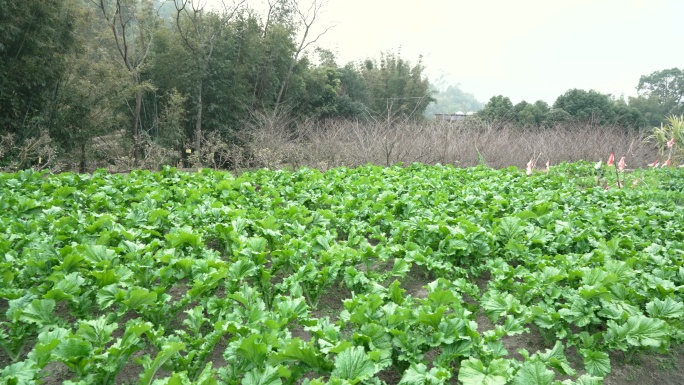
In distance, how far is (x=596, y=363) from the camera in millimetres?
2559

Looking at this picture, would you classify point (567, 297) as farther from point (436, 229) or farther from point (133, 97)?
point (133, 97)

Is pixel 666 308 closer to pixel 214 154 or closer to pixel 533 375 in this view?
pixel 533 375

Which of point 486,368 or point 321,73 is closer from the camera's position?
point 486,368

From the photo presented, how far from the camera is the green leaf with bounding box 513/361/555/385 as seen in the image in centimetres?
215

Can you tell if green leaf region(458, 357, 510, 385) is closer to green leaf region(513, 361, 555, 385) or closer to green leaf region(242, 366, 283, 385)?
green leaf region(513, 361, 555, 385)

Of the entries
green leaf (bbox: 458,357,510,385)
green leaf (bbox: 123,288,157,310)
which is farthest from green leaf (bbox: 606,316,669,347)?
green leaf (bbox: 123,288,157,310)

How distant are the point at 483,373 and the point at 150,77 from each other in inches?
784

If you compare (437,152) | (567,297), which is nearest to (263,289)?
(567,297)

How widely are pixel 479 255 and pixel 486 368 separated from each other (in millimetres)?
1888

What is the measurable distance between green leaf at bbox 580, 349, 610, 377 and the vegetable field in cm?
1

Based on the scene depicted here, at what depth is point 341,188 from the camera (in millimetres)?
6961

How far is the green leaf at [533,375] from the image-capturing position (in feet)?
7.06

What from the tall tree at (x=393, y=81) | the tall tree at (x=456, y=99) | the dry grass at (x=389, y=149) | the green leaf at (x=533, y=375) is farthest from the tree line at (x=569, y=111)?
the tall tree at (x=456, y=99)

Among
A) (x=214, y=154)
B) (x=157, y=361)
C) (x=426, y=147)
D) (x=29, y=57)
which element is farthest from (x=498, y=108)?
(x=157, y=361)
